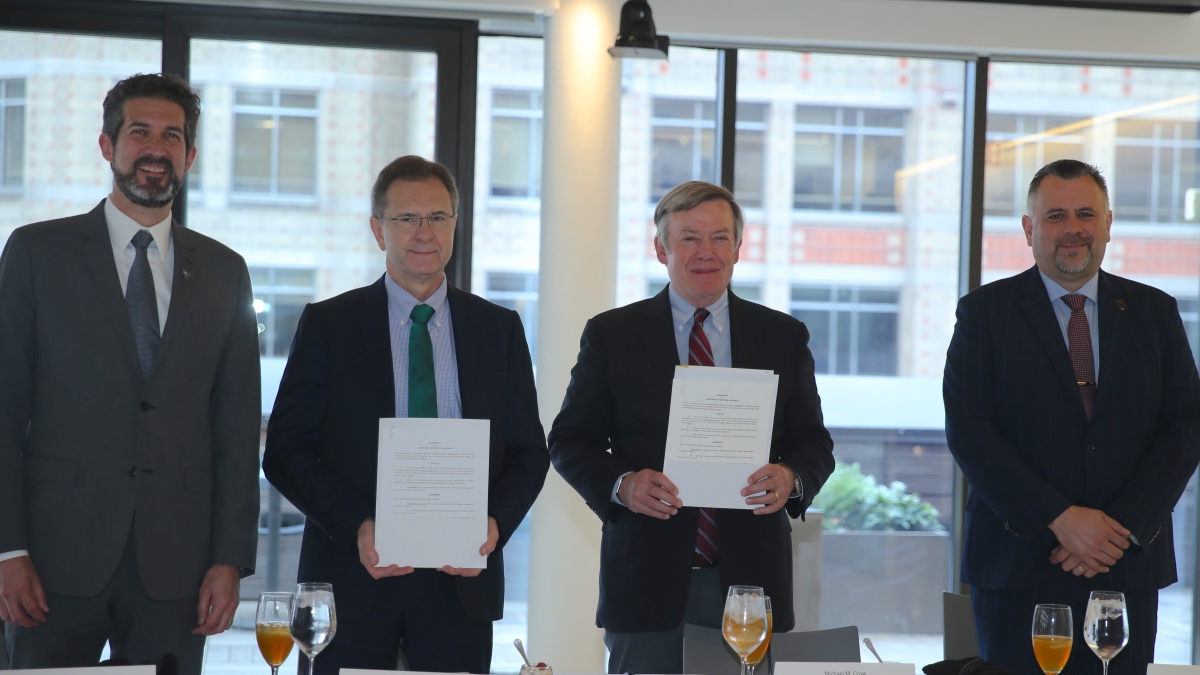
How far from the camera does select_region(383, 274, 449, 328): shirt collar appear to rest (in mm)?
2582

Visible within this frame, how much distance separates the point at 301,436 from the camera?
8.13 ft

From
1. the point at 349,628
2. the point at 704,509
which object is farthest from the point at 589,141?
the point at 349,628

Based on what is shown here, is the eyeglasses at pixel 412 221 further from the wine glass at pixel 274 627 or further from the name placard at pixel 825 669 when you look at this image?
the name placard at pixel 825 669

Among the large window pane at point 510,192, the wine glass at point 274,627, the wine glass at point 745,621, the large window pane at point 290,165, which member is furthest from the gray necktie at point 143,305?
the large window pane at point 510,192

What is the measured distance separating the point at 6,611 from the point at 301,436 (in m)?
0.77

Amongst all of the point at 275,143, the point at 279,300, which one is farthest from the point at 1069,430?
the point at 275,143

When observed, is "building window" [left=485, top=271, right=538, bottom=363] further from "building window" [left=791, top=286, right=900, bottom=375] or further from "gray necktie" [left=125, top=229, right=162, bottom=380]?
"gray necktie" [left=125, top=229, right=162, bottom=380]

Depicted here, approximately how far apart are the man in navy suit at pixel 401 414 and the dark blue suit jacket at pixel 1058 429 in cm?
131

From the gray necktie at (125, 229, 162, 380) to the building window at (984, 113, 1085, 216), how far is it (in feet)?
13.0

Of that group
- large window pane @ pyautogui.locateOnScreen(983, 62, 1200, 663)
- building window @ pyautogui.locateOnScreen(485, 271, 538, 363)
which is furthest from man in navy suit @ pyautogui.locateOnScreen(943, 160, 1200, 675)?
building window @ pyautogui.locateOnScreen(485, 271, 538, 363)

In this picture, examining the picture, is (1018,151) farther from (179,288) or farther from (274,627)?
(274,627)

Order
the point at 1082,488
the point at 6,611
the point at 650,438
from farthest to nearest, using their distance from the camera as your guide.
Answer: the point at 1082,488, the point at 650,438, the point at 6,611

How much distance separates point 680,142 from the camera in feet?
16.3

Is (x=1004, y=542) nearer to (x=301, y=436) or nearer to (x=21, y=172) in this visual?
(x=301, y=436)
